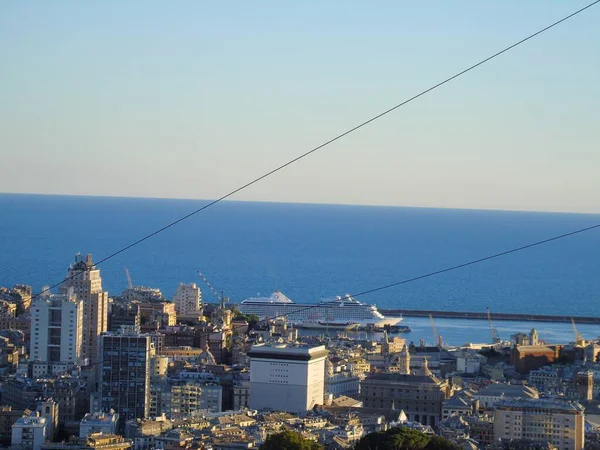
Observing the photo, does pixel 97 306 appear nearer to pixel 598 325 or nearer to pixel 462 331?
pixel 462 331

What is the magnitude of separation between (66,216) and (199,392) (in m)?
63.2

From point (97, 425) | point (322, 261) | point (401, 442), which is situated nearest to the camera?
point (401, 442)

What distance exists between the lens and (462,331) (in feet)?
104

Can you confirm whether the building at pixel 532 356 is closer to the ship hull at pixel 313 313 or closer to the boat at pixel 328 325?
the ship hull at pixel 313 313

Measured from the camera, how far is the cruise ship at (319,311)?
34.3 metres

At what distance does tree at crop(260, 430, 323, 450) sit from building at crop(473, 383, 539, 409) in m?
4.31

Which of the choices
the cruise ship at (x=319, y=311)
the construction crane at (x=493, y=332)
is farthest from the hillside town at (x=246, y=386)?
the cruise ship at (x=319, y=311)

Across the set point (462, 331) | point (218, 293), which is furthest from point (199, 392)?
point (218, 293)

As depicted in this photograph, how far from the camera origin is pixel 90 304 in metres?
21.4

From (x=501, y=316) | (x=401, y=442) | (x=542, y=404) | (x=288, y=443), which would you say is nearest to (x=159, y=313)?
(x=501, y=316)

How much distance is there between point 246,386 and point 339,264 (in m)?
31.2

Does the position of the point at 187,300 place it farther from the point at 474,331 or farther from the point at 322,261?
the point at 322,261

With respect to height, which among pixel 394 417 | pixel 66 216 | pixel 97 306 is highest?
pixel 66 216

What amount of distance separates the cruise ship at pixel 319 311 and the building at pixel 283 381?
49.1ft
